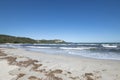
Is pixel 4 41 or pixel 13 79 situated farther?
pixel 4 41

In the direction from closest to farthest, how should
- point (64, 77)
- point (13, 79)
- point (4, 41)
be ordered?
point (13, 79) → point (64, 77) → point (4, 41)

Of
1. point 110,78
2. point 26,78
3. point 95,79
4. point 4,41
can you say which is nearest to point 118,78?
point 110,78

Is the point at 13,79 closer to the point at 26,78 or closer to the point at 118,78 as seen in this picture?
the point at 26,78

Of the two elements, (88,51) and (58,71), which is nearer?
(58,71)

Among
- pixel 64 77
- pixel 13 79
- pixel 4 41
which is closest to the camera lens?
pixel 13 79

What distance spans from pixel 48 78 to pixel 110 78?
322 cm

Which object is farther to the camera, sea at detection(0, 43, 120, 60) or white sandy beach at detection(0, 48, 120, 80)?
sea at detection(0, 43, 120, 60)

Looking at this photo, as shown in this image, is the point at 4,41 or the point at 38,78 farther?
the point at 4,41

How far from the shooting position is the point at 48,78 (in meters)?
6.75

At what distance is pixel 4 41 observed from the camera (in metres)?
119

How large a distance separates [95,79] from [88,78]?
0.35m

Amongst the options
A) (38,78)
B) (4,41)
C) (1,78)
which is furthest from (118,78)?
(4,41)

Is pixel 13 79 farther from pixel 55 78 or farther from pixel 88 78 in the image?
pixel 88 78

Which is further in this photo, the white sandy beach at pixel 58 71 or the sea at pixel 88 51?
the sea at pixel 88 51
